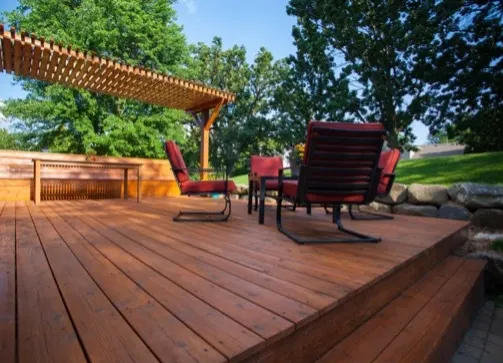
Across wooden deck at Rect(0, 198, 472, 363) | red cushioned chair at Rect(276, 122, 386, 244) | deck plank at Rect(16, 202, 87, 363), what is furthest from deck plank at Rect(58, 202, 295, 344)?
red cushioned chair at Rect(276, 122, 386, 244)

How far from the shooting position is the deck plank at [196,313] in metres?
0.85

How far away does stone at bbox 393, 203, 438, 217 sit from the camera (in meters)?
4.45

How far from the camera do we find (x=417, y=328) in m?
1.43

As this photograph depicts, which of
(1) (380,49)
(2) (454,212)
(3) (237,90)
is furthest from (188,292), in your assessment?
(3) (237,90)

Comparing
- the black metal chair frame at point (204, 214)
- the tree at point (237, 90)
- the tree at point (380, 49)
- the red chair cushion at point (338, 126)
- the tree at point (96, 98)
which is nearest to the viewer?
the red chair cushion at point (338, 126)

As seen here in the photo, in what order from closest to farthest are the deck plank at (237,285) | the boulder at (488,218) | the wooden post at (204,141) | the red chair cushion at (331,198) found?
the deck plank at (237,285) → the red chair cushion at (331,198) → the boulder at (488,218) → the wooden post at (204,141)

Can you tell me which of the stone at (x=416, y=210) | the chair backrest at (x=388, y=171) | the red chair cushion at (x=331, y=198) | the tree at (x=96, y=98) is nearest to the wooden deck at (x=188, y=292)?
the red chair cushion at (x=331, y=198)

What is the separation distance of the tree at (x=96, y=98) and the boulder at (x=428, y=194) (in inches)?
408

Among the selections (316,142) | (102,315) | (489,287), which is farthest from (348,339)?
(489,287)

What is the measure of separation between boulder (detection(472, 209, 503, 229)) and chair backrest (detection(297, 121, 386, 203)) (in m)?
2.68

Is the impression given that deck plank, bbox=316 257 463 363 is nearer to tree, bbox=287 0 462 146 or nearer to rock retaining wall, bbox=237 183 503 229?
rock retaining wall, bbox=237 183 503 229

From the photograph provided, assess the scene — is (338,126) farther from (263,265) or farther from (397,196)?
(397,196)

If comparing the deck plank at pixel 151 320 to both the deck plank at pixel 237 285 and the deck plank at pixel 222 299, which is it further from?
the deck plank at pixel 237 285

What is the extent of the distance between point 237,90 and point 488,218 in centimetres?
1965
